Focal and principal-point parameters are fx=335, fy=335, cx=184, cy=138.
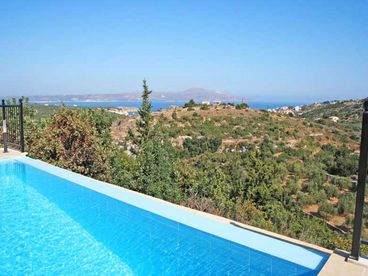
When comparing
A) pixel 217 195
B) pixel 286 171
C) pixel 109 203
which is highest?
pixel 109 203

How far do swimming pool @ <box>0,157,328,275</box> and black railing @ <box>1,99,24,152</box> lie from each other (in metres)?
2.87

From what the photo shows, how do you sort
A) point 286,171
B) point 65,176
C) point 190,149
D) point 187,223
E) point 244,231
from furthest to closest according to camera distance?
point 190,149 < point 286,171 < point 65,176 < point 187,223 < point 244,231

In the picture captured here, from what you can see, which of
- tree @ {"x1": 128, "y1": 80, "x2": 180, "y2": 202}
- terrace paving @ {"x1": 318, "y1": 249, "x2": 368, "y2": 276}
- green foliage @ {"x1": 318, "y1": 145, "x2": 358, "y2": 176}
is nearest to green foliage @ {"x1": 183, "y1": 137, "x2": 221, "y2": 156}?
green foliage @ {"x1": 318, "y1": 145, "x2": 358, "y2": 176}

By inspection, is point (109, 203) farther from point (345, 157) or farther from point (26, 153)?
point (345, 157)

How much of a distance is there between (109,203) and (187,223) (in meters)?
1.45

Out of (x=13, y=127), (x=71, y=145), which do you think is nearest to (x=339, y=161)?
(x=71, y=145)

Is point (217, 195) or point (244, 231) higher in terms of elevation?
point (244, 231)

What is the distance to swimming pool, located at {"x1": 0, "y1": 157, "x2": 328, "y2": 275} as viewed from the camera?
3242mm

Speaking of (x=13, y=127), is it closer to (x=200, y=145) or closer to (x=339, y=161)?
(x=339, y=161)

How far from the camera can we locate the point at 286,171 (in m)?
19.1

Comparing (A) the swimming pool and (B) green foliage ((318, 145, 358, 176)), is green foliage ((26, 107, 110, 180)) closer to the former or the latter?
(A) the swimming pool

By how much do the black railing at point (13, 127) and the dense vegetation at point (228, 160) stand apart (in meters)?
0.28

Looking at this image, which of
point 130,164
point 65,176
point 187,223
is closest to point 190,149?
point 130,164

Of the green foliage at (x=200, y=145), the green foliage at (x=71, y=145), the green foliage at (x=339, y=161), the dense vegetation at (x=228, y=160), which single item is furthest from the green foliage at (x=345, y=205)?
the green foliage at (x=200, y=145)
